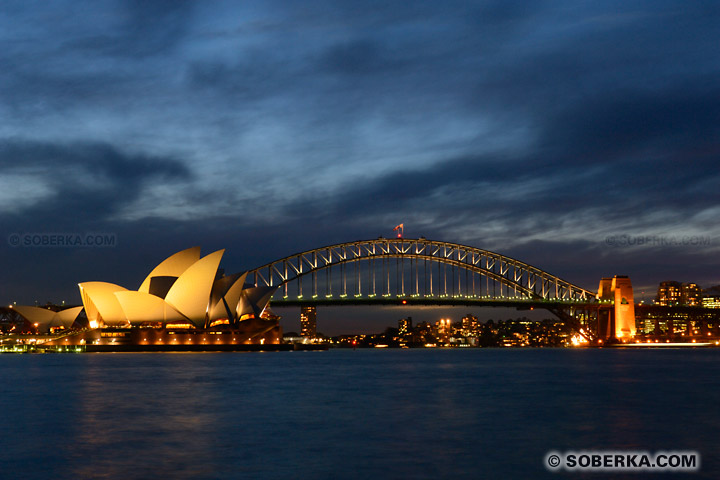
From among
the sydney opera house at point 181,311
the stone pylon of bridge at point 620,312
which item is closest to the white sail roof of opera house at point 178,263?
the sydney opera house at point 181,311

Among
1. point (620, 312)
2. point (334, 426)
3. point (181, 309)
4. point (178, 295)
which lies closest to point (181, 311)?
point (181, 309)

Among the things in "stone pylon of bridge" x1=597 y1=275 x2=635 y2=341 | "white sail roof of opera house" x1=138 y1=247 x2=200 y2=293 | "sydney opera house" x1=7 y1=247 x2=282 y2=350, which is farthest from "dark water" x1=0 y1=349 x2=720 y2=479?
"stone pylon of bridge" x1=597 y1=275 x2=635 y2=341

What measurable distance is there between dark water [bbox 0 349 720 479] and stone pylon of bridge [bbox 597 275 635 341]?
7415cm

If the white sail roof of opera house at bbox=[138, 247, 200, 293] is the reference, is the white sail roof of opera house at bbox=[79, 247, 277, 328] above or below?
below

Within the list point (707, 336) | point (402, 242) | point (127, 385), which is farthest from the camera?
point (707, 336)

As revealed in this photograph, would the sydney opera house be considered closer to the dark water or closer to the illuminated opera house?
the illuminated opera house

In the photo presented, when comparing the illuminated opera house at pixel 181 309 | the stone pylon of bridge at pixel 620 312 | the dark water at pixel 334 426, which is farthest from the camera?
the stone pylon of bridge at pixel 620 312

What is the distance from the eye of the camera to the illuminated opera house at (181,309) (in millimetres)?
95625

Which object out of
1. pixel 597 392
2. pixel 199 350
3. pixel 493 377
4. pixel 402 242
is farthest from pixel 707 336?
pixel 597 392

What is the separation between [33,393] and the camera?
41.6 metres

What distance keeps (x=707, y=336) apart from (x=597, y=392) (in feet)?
412

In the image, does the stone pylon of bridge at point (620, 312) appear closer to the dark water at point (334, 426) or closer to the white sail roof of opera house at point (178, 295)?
the white sail roof of opera house at point (178, 295)

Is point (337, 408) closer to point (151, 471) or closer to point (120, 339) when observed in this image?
point (151, 471)

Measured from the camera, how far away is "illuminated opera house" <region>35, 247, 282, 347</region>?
9562cm
